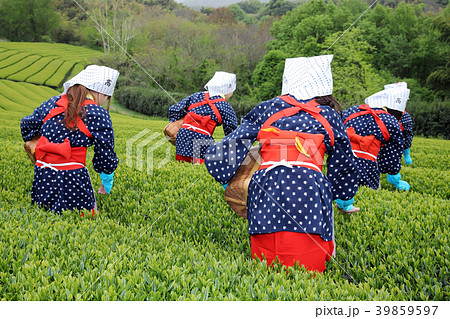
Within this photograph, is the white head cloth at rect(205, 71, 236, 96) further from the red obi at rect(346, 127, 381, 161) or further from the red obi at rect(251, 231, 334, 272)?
the red obi at rect(251, 231, 334, 272)

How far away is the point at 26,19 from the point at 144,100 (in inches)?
568

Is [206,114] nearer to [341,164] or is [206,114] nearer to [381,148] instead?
[381,148]

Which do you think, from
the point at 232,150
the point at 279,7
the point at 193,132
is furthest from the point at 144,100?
the point at 279,7

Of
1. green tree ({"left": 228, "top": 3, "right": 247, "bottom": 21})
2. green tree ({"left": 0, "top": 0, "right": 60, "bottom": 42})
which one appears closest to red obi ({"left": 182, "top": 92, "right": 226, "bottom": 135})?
green tree ({"left": 0, "top": 0, "right": 60, "bottom": 42})

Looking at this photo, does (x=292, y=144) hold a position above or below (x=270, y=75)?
above

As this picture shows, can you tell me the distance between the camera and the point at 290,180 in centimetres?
259

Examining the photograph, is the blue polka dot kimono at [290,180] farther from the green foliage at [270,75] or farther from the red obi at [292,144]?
the green foliage at [270,75]

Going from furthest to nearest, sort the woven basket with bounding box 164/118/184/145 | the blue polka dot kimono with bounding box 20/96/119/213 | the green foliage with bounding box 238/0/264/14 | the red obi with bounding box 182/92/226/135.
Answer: the green foliage with bounding box 238/0/264/14 → the woven basket with bounding box 164/118/184/145 → the red obi with bounding box 182/92/226/135 → the blue polka dot kimono with bounding box 20/96/119/213

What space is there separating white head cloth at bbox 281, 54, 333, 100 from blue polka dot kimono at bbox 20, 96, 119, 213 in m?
2.16

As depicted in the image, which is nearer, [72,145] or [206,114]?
[72,145]

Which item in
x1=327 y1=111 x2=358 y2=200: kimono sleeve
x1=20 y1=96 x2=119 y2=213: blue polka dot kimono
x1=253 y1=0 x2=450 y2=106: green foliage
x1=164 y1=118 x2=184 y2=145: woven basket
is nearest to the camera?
x1=327 y1=111 x2=358 y2=200: kimono sleeve

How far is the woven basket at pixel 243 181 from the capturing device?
2.87 meters

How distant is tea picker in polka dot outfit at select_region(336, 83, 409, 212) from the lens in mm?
5145
